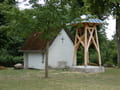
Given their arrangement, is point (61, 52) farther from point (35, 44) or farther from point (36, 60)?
point (35, 44)

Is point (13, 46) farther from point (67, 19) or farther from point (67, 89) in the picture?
point (67, 89)

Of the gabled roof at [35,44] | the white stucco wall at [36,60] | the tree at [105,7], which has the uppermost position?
the tree at [105,7]

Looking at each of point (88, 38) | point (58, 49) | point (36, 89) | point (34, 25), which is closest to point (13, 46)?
point (58, 49)

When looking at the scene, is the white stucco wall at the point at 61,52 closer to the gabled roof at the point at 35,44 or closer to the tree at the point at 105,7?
the gabled roof at the point at 35,44

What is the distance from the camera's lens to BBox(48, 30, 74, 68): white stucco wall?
91.1ft

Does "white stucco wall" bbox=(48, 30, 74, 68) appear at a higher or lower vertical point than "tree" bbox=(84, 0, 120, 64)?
lower

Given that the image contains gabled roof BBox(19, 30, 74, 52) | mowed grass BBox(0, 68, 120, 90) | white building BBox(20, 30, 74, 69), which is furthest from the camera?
white building BBox(20, 30, 74, 69)

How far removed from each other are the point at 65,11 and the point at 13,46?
79.4 feet

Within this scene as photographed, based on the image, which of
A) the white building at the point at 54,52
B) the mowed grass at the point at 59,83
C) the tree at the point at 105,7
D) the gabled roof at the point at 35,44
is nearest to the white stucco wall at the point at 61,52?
the white building at the point at 54,52

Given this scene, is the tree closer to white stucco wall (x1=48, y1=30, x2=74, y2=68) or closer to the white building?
the white building

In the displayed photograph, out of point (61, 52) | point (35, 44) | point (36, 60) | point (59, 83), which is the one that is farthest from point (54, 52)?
point (59, 83)

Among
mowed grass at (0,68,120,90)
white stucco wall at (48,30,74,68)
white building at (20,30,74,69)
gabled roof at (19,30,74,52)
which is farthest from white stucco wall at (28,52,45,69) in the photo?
mowed grass at (0,68,120,90)

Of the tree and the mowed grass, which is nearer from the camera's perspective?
the mowed grass

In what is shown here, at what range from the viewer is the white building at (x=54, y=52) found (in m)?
27.7
